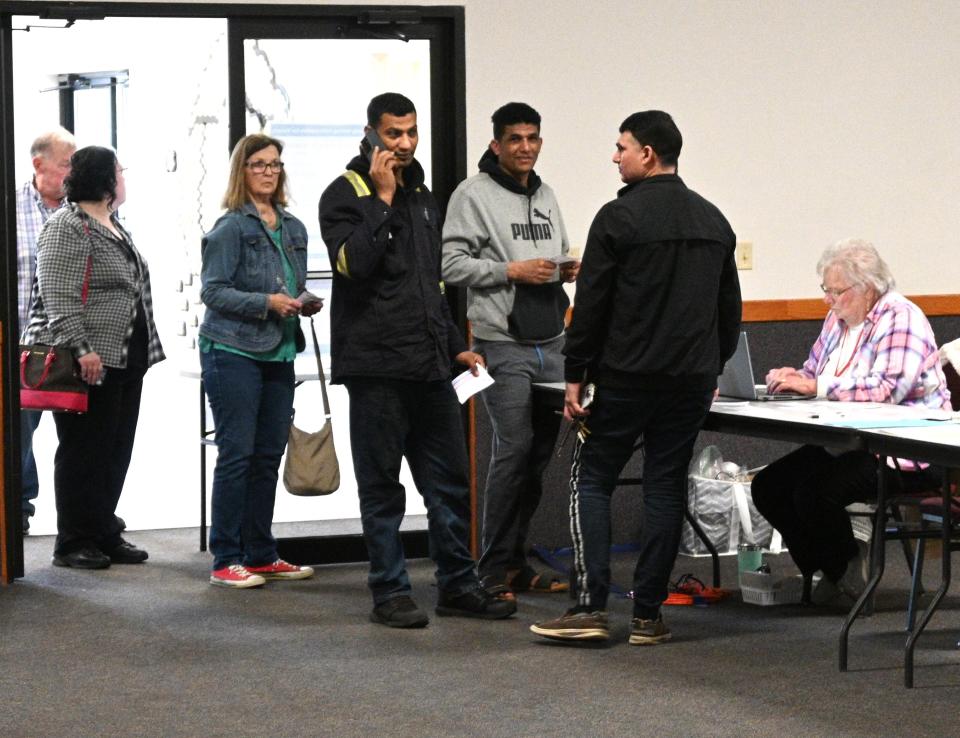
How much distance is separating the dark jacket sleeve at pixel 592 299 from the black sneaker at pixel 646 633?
674 mm

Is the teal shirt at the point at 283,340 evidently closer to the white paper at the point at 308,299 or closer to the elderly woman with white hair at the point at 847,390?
the white paper at the point at 308,299

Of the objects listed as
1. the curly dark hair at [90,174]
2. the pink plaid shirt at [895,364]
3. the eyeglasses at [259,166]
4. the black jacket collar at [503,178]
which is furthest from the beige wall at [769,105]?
the pink plaid shirt at [895,364]

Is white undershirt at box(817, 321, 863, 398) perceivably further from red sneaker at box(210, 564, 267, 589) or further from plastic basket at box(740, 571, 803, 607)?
red sneaker at box(210, 564, 267, 589)

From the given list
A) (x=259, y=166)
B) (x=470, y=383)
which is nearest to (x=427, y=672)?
(x=470, y=383)

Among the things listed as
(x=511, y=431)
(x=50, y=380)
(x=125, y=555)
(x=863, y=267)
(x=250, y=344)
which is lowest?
(x=125, y=555)

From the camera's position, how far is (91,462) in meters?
5.25

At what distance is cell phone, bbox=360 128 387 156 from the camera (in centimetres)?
419

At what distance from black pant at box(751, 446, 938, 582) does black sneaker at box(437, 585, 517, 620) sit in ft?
2.69

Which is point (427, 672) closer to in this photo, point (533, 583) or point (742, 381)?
point (533, 583)

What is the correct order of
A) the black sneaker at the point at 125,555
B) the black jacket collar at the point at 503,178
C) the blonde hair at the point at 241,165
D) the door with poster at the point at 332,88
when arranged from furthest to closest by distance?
the black sneaker at the point at 125,555 → the door with poster at the point at 332,88 → the blonde hair at the point at 241,165 → the black jacket collar at the point at 503,178

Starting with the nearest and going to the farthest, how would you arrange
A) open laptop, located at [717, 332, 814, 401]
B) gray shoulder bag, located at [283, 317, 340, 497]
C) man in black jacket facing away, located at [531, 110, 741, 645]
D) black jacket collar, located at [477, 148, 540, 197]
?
man in black jacket facing away, located at [531, 110, 741, 645] < open laptop, located at [717, 332, 814, 401] < black jacket collar, located at [477, 148, 540, 197] < gray shoulder bag, located at [283, 317, 340, 497]

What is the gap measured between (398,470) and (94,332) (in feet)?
4.87

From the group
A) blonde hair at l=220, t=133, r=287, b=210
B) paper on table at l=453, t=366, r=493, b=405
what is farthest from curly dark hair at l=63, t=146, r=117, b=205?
paper on table at l=453, t=366, r=493, b=405

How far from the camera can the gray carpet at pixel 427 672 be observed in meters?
3.28
